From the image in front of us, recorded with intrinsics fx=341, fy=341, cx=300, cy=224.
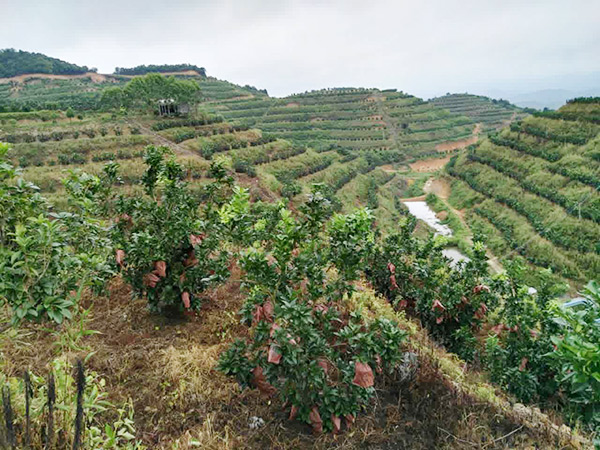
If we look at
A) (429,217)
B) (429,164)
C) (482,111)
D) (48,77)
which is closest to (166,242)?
(429,217)

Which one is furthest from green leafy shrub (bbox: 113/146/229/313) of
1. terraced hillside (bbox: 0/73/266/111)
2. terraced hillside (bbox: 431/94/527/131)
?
terraced hillside (bbox: 431/94/527/131)

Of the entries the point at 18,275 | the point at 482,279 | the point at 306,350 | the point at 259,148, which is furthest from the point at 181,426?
the point at 259,148

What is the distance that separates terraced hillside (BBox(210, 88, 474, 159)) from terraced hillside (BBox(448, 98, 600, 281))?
778 inches

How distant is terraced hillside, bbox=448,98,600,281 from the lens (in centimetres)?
2611

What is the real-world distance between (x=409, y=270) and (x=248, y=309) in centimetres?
395

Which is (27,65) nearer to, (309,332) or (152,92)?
(152,92)

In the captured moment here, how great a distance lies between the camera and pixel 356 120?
69188 millimetres

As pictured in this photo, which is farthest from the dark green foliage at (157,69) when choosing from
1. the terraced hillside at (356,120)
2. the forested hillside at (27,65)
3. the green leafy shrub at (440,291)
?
the green leafy shrub at (440,291)

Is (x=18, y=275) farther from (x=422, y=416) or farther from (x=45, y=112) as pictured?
(x=45, y=112)

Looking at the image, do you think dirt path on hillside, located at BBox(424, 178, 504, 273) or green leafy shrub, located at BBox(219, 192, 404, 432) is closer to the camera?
green leafy shrub, located at BBox(219, 192, 404, 432)

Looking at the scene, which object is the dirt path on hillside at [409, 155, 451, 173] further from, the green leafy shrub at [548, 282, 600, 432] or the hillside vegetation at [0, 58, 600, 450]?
the green leafy shrub at [548, 282, 600, 432]

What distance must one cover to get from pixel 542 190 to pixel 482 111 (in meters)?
63.2

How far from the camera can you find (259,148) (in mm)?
38812

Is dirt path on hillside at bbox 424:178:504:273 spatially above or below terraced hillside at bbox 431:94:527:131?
below
